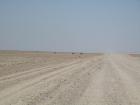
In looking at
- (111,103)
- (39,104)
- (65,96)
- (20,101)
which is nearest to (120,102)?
(111,103)

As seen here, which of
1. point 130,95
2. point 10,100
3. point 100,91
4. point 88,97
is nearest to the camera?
point 10,100

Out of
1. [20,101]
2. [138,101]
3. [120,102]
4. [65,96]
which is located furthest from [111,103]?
[20,101]

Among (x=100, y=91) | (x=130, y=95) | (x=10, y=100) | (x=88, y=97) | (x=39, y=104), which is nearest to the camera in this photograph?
(x=39, y=104)

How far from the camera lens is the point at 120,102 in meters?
9.28

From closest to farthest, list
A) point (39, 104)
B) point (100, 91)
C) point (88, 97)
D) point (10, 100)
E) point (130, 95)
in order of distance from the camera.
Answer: point (39, 104) < point (10, 100) < point (88, 97) < point (130, 95) < point (100, 91)

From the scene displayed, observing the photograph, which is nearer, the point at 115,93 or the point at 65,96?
the point at 65,96

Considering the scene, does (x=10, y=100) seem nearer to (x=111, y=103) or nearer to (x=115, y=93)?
(x=111, y=103)

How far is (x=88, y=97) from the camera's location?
10.2 meters

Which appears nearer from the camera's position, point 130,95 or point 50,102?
point 50,102

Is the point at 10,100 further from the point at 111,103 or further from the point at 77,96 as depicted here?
the point at 111,103

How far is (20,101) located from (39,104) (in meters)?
0.87

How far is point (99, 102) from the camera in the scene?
9.29 metres

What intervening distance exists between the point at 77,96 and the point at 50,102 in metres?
1.66

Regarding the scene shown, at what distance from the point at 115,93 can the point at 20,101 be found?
14.4 ft
